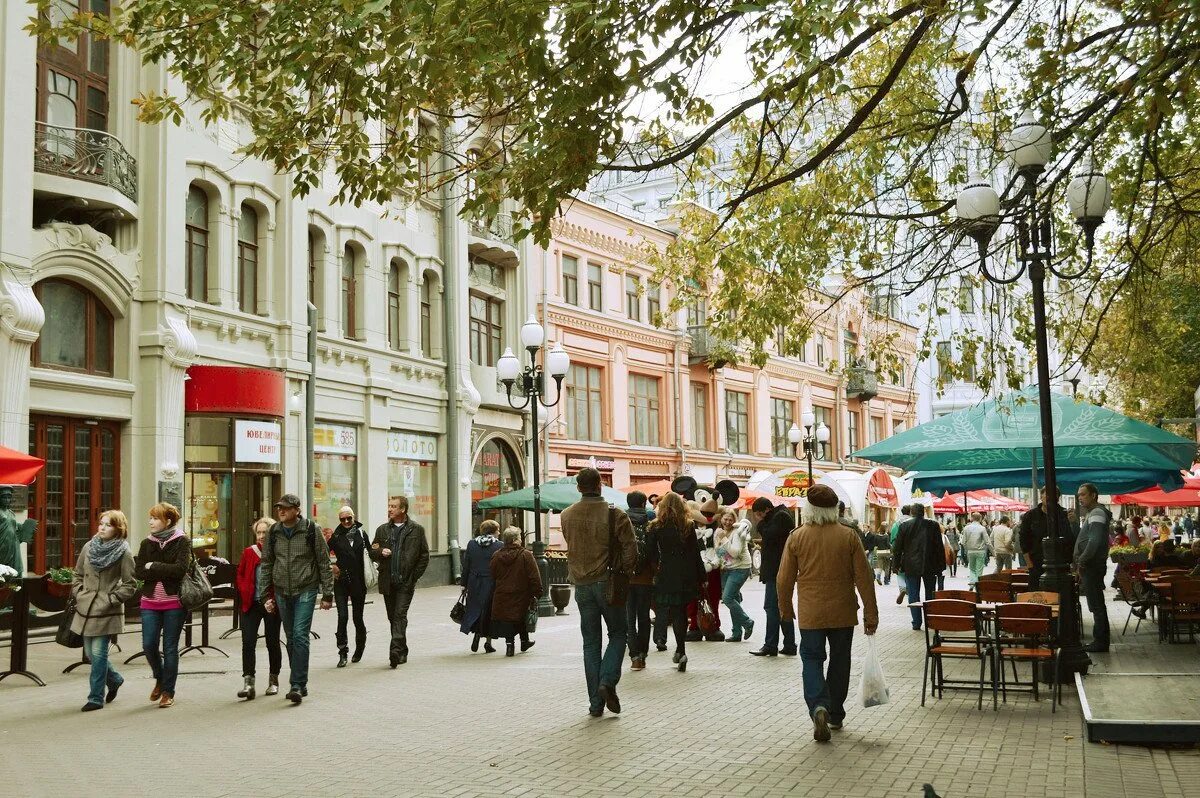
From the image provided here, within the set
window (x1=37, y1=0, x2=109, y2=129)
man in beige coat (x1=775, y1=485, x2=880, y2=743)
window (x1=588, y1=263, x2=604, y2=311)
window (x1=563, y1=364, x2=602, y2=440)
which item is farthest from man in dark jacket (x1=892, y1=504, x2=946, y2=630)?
window (x1=588, y1=263, x2=604, y2=311)

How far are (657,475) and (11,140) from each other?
27087mm

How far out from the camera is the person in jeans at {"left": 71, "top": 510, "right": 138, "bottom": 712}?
11086mm

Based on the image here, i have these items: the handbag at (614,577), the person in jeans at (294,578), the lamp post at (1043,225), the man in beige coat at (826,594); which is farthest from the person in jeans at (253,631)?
the lamp post at (1043,225)

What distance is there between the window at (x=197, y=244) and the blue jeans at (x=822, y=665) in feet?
56.5

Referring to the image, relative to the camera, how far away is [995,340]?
13.8 m

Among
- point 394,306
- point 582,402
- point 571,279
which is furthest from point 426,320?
point 582,402

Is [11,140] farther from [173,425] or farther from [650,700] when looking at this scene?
[650,700]

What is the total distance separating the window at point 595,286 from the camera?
130 ft

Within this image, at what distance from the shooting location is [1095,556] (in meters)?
14.3

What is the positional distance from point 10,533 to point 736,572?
10043 mm

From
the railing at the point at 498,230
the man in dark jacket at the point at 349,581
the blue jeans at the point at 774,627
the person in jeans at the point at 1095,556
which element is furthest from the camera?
the railing at the point at 498,230

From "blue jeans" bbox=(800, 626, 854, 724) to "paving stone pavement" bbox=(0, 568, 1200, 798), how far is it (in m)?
0.29

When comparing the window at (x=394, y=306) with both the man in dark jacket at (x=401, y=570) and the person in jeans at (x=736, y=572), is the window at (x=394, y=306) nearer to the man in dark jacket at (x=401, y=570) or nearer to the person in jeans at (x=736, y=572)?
the person in jeans at (x=736, y=572)

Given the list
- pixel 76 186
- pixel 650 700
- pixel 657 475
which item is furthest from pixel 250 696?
pixel 657 475
